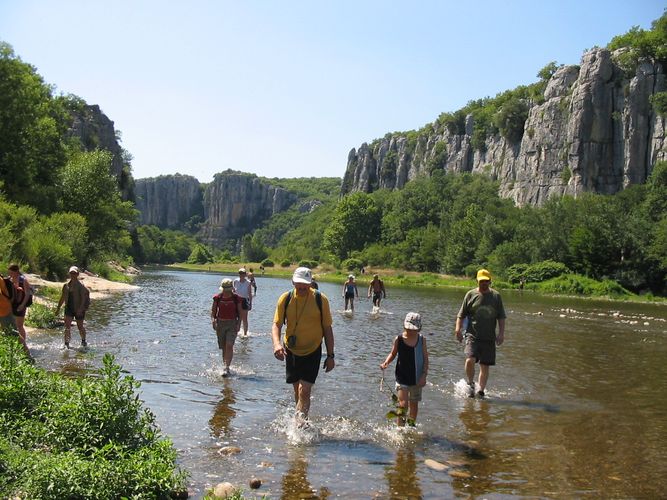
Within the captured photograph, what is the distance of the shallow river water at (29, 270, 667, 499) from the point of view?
7129 mm

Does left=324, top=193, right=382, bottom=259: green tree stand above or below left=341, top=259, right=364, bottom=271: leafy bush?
above

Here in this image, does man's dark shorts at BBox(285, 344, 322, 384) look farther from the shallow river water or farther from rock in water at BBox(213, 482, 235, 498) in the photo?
rock in water at BBox(213, 482, 235, 498)

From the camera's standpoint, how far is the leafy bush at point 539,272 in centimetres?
7225

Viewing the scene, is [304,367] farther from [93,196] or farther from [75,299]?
[93,196]

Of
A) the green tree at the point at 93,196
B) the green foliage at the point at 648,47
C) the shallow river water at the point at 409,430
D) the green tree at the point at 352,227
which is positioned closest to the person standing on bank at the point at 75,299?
the shallow river water at the point at 409,430

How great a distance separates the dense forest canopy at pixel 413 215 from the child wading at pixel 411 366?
2126 cm

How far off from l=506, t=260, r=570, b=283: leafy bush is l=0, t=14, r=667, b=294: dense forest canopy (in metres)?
0.24

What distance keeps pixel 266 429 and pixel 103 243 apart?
47.5m

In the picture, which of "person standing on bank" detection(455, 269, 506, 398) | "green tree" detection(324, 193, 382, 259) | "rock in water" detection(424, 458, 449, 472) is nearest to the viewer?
"rock in water" detection(424, 458, 449, 472)

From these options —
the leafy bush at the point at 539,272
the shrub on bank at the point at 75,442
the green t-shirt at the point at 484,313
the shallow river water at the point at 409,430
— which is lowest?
the shallow river water at the point at 409,430

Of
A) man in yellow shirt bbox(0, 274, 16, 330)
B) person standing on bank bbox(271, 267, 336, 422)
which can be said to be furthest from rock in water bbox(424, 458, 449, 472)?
man in yellow shirt bbox(0, 274, 16, 330)

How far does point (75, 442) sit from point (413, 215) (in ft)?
435

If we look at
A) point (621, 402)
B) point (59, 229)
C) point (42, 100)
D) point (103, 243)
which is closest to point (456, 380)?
point (621, 402)

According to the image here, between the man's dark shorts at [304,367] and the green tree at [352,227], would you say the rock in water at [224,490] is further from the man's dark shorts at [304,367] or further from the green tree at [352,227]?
the green tree at [352,227]
